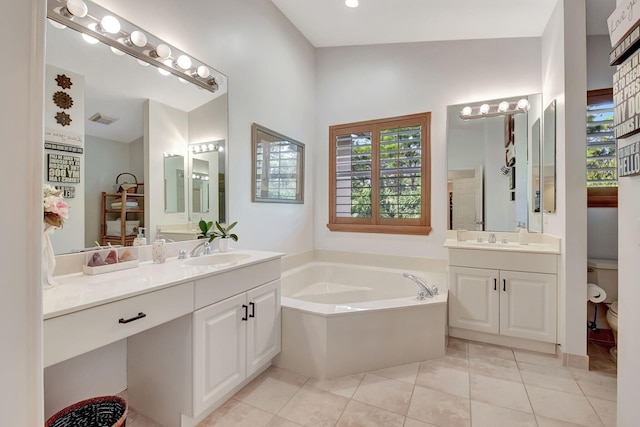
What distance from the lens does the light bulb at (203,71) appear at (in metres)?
2.16

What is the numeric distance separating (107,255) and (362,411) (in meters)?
1.67

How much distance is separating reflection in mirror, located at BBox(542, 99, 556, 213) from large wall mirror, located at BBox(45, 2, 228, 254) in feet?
8.64

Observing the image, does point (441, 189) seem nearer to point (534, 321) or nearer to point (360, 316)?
point (534, 321)

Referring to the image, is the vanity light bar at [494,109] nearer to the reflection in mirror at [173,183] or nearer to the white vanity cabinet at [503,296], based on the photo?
the white vanity cabinet at [503,296]

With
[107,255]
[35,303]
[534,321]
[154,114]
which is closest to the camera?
[35,303]

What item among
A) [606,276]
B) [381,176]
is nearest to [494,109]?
[381,176]

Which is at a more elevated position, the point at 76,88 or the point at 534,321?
the point at 76,88

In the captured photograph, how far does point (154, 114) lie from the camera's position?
1.93 m

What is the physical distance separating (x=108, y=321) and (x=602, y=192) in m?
3.59

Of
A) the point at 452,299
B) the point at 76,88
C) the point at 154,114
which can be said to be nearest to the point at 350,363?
the point at 452,299

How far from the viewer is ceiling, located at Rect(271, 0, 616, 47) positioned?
2449 mm

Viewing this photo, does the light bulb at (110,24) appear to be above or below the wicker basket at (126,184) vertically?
above

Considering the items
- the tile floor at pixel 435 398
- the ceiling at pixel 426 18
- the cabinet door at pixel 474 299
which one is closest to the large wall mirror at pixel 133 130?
the tile floor at pixel 435 398

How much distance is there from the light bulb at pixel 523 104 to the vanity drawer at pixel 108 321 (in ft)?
10.5
